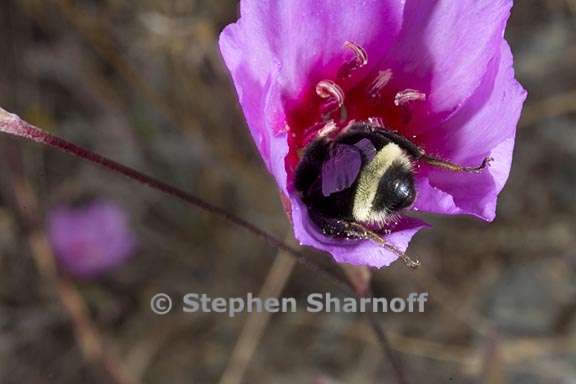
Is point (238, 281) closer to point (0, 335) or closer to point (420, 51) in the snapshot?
point (0, 335)

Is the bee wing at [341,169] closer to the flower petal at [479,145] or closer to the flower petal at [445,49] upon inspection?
the flower petal at [479,145]

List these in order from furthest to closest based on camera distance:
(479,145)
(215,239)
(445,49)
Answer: (215,239), (445,49), (479,145)

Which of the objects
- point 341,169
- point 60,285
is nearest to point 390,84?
point 341,169

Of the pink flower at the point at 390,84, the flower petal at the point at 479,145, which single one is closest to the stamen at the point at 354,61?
the pink flower at the point at 390,84

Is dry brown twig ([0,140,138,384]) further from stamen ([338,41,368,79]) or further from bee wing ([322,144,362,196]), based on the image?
bee wing ([322,144,362,196])

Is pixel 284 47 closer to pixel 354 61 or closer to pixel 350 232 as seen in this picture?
pixel 354 61

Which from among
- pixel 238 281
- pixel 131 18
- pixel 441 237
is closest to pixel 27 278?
pixel 238 281

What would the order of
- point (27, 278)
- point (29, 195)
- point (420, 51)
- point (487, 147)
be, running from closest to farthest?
point (487, 147), point (420, 51), point (29, 195), point (27, 278)
